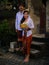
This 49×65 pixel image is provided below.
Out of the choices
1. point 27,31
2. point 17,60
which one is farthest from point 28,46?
point 17,60

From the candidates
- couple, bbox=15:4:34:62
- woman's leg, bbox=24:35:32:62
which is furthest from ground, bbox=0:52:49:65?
couple, bbox=15:4:34:62

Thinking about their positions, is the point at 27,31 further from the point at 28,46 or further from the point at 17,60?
the point at 17,60

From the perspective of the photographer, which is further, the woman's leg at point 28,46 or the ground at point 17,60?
the woman's leg at point 28,46

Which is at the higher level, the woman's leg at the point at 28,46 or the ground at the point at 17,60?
the woman's leg at the point at 28,46

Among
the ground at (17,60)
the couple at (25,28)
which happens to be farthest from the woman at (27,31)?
the ground at (17,60)

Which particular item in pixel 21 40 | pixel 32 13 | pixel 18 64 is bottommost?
pixel 18 64

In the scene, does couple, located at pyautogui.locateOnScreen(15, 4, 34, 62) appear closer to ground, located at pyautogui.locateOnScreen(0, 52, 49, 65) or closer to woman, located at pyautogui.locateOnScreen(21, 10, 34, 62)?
woman, located at pyautogui.locateOnScreen(21, 10, 34, 62)

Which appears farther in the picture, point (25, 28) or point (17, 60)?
point (17, 60)

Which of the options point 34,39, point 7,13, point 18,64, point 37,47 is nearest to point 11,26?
point 7,13

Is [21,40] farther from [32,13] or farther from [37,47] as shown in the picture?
[32,13]

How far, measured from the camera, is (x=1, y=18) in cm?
1420

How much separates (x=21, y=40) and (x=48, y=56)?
4.27 feet

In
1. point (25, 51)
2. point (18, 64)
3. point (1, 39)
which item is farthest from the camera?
point (1, 39)

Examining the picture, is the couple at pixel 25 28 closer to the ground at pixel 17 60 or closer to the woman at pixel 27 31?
the woman at pixel 27 31
